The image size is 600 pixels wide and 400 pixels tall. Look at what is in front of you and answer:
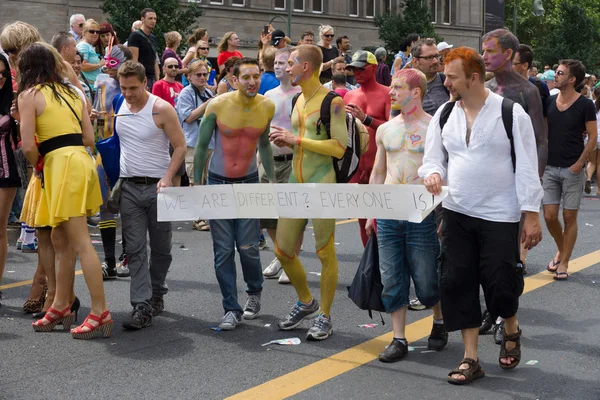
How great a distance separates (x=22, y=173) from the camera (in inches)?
435

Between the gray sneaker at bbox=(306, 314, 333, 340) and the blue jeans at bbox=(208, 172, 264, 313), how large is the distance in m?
0.68

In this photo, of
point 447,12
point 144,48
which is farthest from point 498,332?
point 447,12

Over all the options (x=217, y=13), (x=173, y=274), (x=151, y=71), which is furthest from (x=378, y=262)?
(x=217, y=13)

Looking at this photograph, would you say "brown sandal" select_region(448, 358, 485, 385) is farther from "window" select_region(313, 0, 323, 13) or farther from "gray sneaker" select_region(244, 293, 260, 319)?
"window" select_region(313, 0, 323, 13)

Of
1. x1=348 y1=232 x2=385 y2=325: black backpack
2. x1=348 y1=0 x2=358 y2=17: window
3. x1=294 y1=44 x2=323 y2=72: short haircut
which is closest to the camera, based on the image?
x1=348 y1=232 x2=385 y2=325: black backpack

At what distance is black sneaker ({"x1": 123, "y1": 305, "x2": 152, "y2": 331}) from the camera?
697 centimetres

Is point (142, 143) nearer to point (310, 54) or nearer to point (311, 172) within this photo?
point (311, 172)

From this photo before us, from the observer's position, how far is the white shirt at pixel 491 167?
18.2ft

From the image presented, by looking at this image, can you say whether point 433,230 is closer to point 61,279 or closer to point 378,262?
point 378,262

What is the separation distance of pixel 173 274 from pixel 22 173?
295 cm

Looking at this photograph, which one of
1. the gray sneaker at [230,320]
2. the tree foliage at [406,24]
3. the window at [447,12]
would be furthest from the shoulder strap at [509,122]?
the window at [447,12]

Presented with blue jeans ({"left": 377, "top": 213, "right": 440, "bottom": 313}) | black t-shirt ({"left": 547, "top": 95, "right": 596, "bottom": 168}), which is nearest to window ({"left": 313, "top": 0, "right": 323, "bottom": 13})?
black t-shirt ({"left": 547, "top": 95, "right": 596, "bottom": 168})

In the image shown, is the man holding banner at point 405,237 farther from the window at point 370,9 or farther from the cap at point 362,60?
the window at point 370,9

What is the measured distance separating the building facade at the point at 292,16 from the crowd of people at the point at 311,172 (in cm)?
3101
